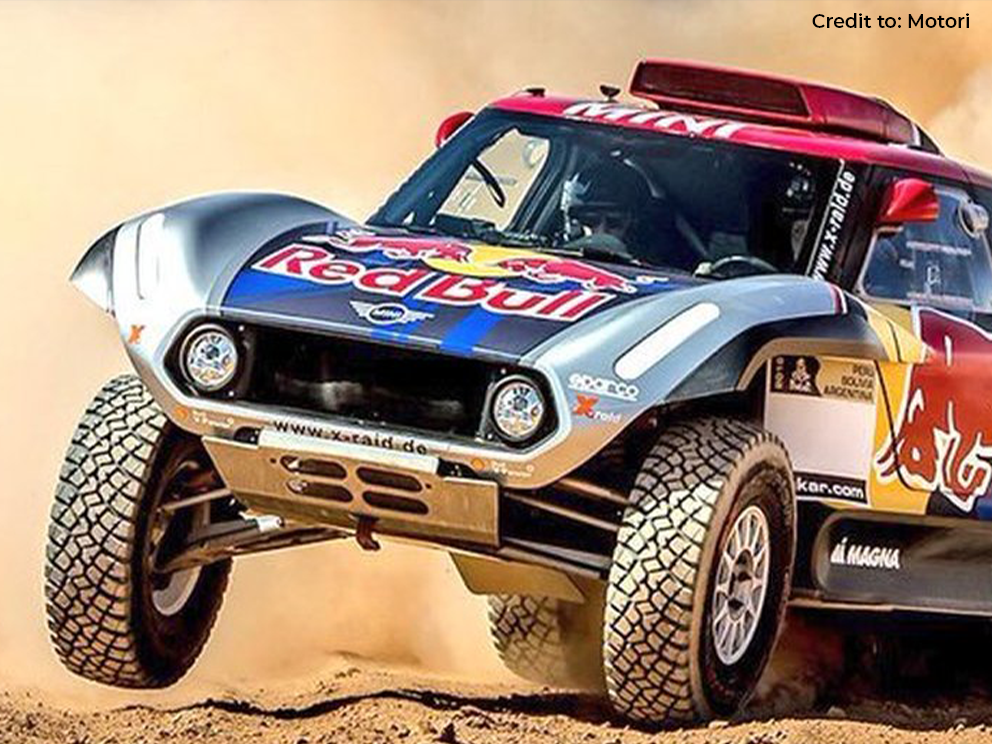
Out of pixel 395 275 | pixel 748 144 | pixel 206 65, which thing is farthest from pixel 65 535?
pixel 206 65

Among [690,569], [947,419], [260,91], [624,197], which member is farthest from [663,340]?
[260,91]

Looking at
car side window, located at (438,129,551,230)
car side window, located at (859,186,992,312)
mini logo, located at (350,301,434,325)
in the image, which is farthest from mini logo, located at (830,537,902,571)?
mini logo, located at (350,301,434,325)

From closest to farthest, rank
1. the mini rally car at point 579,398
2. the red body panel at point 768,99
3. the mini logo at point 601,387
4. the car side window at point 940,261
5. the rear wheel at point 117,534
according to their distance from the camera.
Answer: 1. the mini logo at point 601,387
2. the mini rally car at point 579,398
3. the rear wheel at point 117,534
4. the car side window at point 940,261
5. the red body panel at point 768,99

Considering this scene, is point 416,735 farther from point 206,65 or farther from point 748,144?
point 206,65

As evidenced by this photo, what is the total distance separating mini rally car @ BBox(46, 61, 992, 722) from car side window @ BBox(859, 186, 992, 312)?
0.05 ft

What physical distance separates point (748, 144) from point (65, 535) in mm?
2457

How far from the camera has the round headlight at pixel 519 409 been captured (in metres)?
7.69

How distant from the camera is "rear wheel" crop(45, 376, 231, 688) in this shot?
8.11m

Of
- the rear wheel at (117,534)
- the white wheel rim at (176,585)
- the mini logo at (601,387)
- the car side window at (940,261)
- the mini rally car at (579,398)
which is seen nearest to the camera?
the mini logo at (601,387)

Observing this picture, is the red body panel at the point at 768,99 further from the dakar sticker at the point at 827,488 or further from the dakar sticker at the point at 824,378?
the dakar sticker at the point at 827,488

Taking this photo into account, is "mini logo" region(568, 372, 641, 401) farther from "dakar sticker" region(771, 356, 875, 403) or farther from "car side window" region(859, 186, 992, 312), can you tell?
"car side window" region(859, 186, 992, 312)

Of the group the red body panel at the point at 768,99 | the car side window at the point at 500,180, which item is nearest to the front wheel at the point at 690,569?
the car side window at the point at 500,180

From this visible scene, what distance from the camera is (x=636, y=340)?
775cm

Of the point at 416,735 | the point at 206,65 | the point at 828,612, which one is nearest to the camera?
the point at 416,735
